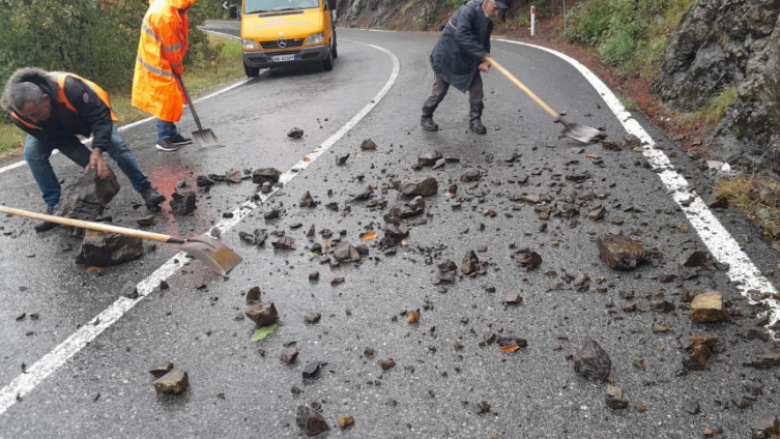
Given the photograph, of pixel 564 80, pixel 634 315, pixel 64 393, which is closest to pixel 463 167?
pixel 634 315

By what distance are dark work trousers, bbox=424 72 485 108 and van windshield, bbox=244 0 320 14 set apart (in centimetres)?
708

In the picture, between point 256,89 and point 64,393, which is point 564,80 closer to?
point 256,89

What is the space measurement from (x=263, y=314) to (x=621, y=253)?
2.26 m

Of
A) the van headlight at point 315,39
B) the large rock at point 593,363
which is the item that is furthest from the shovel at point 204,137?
the large rock at point 593,363

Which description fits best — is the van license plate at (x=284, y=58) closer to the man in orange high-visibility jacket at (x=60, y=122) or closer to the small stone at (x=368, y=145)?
the small stone at (x=368, y=145)

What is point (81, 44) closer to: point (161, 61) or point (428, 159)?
point (161, 61)

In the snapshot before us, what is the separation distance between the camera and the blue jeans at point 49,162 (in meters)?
4.54

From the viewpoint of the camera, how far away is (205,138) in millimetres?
6617

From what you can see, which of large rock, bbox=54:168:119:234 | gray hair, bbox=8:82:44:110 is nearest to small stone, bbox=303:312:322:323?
large rock, bbox=54:168:119:234

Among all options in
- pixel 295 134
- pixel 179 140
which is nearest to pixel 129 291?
pixel 295 134

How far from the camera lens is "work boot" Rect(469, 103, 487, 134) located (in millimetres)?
6242

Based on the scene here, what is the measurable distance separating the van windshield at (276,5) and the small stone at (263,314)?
1093 cm

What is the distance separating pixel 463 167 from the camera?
17.0ft

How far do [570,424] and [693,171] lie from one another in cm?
336
